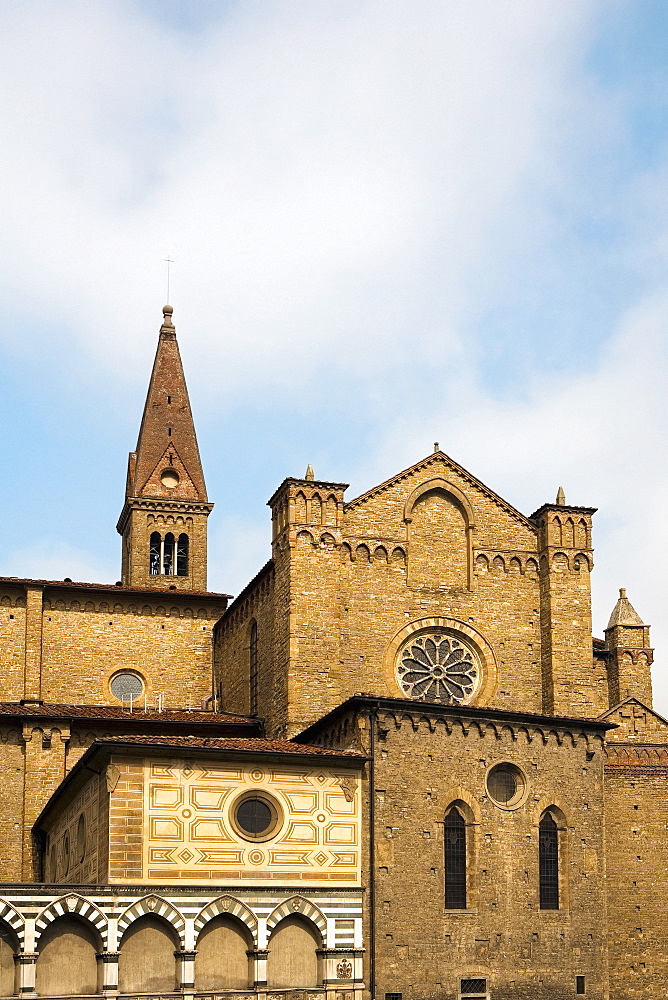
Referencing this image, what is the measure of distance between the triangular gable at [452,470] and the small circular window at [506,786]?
316 inches

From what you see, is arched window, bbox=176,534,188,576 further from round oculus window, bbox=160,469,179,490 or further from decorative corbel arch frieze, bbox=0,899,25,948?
decorative corbel arch frieze, bbox=0,899,25,948

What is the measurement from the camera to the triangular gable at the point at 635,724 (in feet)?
106

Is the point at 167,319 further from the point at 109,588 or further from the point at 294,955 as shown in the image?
the point at 294,955

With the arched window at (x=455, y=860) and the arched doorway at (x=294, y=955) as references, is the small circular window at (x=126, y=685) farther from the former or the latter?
the arched doorway at (x=294, y=955)

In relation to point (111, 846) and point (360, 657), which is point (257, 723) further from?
point (111, 846)

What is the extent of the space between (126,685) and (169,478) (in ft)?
62.2

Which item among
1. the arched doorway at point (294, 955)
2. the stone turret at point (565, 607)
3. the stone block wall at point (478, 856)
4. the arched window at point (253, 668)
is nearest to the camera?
the arched doorway at point (294, 955)

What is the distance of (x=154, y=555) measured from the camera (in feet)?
177

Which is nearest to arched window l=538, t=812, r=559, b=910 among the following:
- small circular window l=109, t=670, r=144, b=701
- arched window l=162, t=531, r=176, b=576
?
small circular window l=109, t=670, r=144, b=701

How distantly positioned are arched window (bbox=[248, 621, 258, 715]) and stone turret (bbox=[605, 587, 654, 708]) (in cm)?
1081

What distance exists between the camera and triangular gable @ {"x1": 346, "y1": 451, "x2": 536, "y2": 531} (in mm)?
33375

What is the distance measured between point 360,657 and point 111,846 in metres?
9.26

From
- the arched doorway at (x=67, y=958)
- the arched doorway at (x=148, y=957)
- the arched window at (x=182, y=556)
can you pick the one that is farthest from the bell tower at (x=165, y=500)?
the arched doorway at (x=67, y=958)

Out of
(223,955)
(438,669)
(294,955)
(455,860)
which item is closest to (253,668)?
(438,669)
